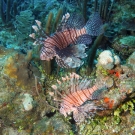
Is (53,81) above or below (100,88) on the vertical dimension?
below

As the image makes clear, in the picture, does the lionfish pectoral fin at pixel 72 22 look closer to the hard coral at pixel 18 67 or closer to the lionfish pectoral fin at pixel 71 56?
the lionfish pectoral fin at pixel 71 56

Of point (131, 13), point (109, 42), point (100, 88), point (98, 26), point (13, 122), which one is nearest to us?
point (100, 88)

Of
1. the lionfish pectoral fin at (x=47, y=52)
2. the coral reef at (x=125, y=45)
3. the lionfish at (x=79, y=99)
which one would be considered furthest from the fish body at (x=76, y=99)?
the coral reef at (x=125, y=45)

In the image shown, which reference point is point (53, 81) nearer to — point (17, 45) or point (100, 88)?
point (100, 88)

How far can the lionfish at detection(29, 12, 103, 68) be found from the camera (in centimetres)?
270

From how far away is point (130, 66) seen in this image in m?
3.01

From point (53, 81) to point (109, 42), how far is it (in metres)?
1.85

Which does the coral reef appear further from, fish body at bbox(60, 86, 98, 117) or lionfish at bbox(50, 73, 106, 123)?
fish body at bbox(60, 86, 98, 117)

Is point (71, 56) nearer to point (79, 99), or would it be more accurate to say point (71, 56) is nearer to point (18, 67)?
point (79, 99)

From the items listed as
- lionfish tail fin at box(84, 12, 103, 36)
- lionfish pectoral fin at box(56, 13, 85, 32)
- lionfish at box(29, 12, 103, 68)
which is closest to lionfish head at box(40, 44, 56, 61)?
lionfish at box(29, 12, 103, 68)

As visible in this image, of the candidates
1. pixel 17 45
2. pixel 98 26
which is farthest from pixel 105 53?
pixel 17 45

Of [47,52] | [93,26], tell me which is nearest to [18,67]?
[47,52]

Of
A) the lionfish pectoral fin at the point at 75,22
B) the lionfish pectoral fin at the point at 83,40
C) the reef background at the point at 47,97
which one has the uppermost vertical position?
the lionfish pectoral fin at the point at 75,22

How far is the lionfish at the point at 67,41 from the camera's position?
2699 millimetres
